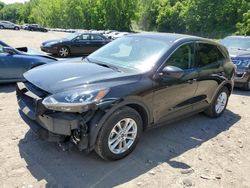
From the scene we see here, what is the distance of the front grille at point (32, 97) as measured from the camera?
11.5 feet

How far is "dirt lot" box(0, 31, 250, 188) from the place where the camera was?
3.51 m

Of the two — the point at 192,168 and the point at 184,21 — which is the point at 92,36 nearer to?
the point at 192,168

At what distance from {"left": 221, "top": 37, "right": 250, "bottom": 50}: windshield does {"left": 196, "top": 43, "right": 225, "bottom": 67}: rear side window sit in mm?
4815

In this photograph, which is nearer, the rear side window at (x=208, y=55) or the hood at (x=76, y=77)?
the hood at (x=76, y=77)

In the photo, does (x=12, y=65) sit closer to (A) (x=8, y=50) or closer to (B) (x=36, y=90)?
(A) (x=8, y=50)

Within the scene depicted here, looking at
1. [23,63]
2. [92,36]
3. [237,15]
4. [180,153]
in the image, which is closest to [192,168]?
[180,153]

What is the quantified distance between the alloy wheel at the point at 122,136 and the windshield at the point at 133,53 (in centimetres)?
83

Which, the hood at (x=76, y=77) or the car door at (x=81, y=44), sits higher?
the hood at (x=76, y=77)

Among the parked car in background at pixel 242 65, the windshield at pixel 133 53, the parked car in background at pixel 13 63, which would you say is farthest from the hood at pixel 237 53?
the parked car in background at pixel 13 63

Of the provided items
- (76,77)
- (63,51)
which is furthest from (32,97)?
(63,51)

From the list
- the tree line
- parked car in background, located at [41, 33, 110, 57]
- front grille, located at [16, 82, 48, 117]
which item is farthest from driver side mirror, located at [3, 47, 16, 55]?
the tree line

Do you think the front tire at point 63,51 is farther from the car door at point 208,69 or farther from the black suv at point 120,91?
the car door at point 208,69

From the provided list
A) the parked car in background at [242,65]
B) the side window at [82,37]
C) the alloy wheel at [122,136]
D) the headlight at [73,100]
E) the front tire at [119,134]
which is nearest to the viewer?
the headlight at [73,100]

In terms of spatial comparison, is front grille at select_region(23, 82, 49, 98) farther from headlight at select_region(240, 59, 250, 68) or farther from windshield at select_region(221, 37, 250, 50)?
windshield at select_region(221, 37, 250, 50)
